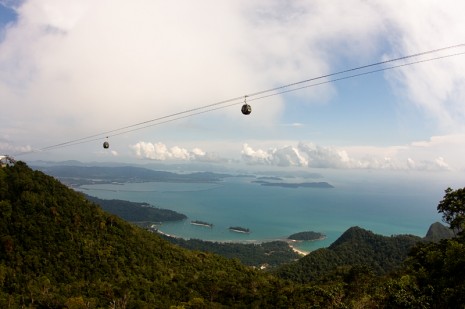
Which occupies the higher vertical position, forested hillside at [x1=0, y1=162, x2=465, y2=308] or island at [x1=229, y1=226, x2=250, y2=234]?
forested hillside at [x1=0, y1=162, x2=465, y2=308]

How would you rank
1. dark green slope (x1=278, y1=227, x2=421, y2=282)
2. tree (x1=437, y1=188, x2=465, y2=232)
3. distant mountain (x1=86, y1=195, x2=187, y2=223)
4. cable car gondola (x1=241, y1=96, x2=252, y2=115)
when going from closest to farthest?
1. cable car gondola (x1=241, y1=96, x2=252, y2=115)
2. tree (x1=437, y1=188, x2=465, y2=232)
3. dark green slope (x1=278, y1=227, x2=421, y2=282)
4. distant mountain (x1=86, y1=195, x2=187, y2=223)

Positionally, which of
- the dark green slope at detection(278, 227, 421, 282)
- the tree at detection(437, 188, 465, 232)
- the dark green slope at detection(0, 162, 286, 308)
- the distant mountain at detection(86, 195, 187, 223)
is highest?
the tree at detection(437, 188, 465, 232)

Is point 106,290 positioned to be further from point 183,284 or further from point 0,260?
point 0,260

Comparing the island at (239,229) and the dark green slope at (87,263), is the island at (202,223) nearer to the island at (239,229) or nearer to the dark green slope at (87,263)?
the island at (239,229)

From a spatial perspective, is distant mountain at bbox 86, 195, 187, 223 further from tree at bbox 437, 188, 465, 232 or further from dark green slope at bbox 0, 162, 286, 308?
tree at bbox 437, 188, 465, 232

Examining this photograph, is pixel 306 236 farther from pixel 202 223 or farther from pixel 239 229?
pixel 202 223

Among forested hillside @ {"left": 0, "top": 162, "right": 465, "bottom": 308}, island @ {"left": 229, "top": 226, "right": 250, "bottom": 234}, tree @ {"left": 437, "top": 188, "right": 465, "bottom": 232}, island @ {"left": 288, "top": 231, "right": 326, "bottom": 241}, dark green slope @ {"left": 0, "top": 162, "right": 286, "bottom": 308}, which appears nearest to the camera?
forested hillside @ {"left": 0, "top": 162, "right": 465, "bottom": 308}

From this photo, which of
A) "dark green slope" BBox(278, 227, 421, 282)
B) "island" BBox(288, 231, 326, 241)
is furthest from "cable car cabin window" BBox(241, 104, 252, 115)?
"island" BBox(288, 231, 326, 241)

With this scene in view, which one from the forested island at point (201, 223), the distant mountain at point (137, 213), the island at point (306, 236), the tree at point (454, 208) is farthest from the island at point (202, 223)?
the tree at point (454, 208)

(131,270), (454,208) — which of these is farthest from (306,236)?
(454,208)
